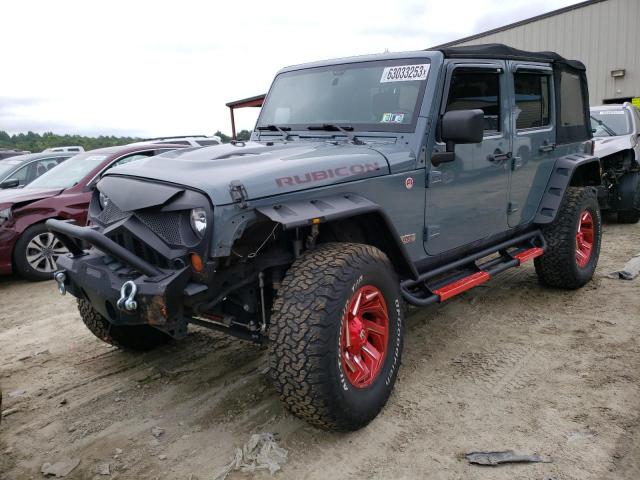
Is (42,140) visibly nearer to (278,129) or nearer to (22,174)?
(22,174)

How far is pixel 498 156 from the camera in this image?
4.27 meters

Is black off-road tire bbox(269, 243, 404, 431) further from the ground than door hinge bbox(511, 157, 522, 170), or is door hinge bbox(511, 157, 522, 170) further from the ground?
door hinge bbox(511, 157, 522, 170)

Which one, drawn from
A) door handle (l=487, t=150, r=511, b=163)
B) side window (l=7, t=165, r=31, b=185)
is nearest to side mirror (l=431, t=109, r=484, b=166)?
door handle (l=487, t=150, r=511, b=163)

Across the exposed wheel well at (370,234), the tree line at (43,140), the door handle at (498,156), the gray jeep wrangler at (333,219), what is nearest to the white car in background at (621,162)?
the gray jeep wrangler at (333,219)

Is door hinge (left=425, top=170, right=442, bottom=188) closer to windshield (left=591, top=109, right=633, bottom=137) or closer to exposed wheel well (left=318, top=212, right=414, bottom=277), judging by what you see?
exposed wheel well (left=318, top=212, right=414, bottom=277)

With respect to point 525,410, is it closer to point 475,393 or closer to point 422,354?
point 475,393

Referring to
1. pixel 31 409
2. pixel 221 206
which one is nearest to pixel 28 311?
pixel 31 409

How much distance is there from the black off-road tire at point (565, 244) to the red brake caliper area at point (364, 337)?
103 inches

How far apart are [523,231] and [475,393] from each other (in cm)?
213

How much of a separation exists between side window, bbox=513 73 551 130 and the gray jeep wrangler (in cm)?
2

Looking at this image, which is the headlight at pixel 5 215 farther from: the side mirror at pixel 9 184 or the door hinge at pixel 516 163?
the door hinge at pixel 516 163

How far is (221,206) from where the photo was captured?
2621 mm

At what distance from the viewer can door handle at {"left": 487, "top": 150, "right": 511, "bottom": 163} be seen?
4.20 meters

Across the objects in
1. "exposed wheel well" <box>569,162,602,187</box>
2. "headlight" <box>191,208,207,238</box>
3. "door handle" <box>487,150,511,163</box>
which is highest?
"door handle" <box>487,150,511,163</box>
